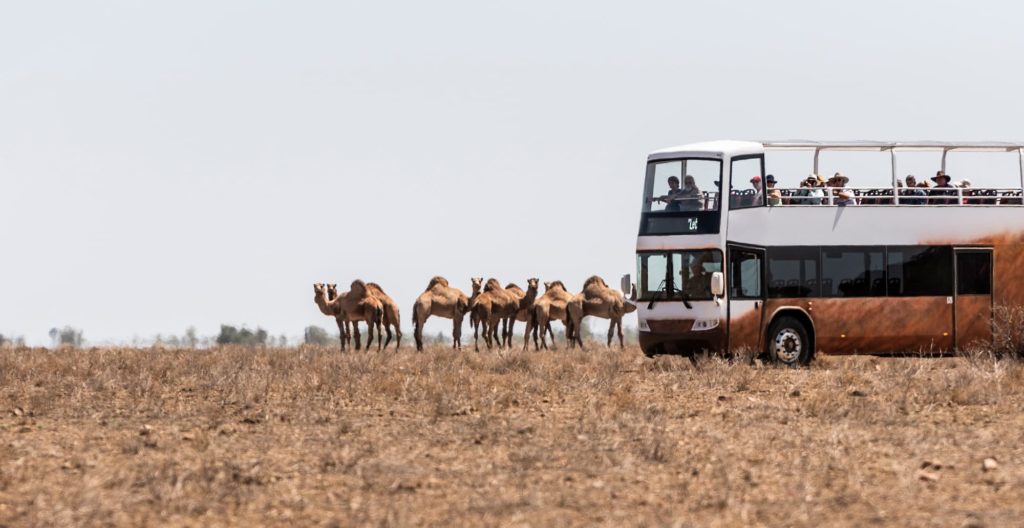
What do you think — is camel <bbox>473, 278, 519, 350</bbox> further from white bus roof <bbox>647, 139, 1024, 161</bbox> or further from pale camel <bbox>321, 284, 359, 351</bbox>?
white bus roof <bbox>647, 139, 1024, 161</bbox>

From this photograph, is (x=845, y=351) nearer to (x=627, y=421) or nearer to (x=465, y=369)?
(x=465, y=369)

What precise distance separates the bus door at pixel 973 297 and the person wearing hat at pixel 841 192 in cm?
227

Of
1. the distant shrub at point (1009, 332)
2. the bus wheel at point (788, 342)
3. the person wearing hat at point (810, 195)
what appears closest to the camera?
the bus wheel at point (788, 342)

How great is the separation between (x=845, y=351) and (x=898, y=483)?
601 inches

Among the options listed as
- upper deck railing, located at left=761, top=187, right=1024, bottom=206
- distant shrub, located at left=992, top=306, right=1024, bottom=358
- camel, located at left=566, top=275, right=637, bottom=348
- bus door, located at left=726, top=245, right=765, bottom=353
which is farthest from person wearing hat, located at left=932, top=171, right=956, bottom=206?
camel, located at left=566, top=275, right=637, bottom=348

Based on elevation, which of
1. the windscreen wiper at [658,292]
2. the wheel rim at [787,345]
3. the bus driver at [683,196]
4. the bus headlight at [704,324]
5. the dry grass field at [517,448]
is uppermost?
the bus driver at [683,196]

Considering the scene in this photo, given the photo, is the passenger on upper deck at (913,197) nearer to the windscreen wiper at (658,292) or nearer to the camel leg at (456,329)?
the windscreen wiper at (658,292)

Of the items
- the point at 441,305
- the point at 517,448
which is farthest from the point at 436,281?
→ the point at 517,448

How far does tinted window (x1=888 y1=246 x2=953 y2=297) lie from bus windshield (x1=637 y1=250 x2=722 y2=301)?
365cm

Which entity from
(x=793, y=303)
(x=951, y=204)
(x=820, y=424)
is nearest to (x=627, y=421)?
(x=820, y=424)

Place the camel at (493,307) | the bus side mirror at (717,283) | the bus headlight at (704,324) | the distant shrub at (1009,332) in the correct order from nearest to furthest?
the bus side mirror at (717,283)
the bus headlight at (704,324)
the distant shrub at (1009,332)
the camel at (493,307)

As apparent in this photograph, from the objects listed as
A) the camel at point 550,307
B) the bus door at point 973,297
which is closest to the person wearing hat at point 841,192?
the bus door at point 973,297

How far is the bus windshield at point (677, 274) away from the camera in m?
26.3

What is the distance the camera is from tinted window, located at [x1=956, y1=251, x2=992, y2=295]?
2794 centimetres
